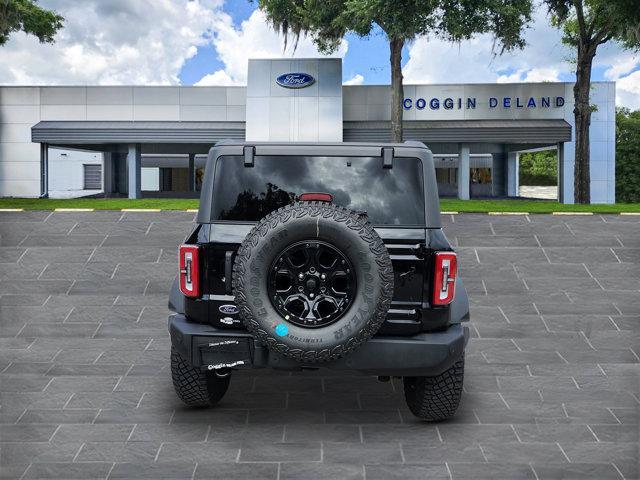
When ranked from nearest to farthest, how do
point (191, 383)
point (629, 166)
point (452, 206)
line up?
1. point (191, 383)
2. point (452, 206)
3. point (629, 166)

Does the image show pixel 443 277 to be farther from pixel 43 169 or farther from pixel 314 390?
pixel 43 169

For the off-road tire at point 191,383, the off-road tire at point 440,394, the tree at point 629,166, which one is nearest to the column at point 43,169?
the tree at point 629,166

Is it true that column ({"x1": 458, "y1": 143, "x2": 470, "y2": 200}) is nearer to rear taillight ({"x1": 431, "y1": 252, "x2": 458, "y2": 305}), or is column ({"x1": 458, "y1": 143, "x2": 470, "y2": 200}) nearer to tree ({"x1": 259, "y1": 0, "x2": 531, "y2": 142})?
tree ({"x1": 259, "y1": 0, "x2": 531, "y2": 142})

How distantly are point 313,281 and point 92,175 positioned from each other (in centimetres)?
5612

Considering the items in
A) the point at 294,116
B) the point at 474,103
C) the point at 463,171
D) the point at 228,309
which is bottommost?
the point at 228,309

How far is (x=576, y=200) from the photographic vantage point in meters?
28.0

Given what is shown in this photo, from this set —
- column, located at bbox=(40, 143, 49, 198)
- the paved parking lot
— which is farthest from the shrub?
the paved parking lot

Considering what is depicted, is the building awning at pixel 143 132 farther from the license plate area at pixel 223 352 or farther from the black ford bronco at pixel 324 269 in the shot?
the license plate area at pixel 223 352

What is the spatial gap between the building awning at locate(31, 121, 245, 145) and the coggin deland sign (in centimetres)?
856

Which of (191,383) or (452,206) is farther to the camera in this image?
(452,206)

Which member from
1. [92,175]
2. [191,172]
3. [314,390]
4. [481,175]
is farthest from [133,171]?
[481,175]

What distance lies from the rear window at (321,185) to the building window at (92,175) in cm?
5480

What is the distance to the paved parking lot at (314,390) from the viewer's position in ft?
17.0

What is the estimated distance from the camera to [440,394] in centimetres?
604
